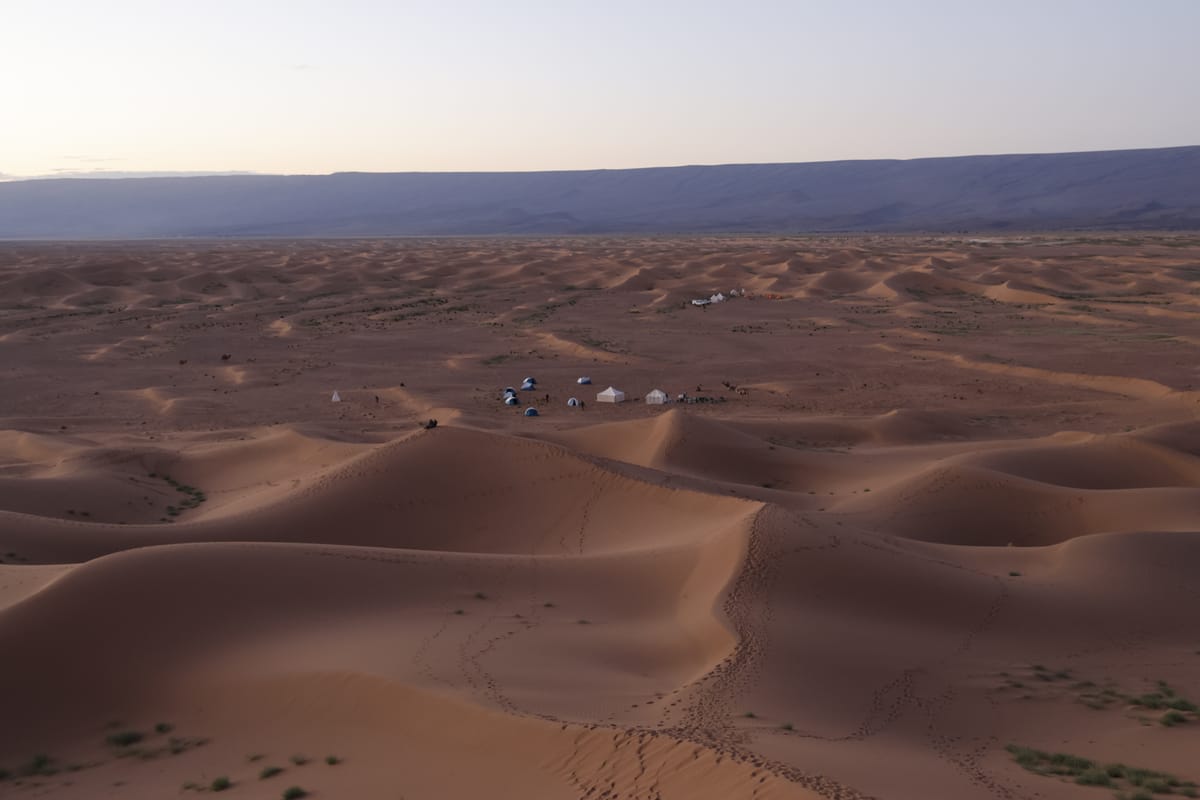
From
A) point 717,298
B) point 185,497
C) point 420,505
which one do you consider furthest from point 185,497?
point 717,298

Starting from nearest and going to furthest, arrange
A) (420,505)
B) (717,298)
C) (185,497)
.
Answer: (420,505)
(185,497)
(717,298)

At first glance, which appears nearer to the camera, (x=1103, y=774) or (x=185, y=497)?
(x=1103, y=774)

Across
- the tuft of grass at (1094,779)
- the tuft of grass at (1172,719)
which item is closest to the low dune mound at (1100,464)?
the tuft of grass at (1172,719)

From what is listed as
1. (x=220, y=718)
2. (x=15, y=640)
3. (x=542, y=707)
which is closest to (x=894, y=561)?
(x=542, y=707)

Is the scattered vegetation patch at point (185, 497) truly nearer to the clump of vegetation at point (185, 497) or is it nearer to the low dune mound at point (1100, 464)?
the clump of vegetation at point (185, 497)

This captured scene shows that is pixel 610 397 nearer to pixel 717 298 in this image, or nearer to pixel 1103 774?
pixel 1103 774

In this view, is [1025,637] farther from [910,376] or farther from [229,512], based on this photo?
[910,376]

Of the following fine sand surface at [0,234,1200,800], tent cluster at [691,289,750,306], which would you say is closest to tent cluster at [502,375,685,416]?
fine sand surface at [0,234,1200,800]
